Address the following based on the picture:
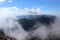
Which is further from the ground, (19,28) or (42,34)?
(19,28)

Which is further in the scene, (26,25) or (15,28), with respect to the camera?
(15,28)

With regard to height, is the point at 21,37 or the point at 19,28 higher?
the point at 19,28

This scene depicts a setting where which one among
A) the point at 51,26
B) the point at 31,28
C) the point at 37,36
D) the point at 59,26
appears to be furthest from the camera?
the point at 37,36

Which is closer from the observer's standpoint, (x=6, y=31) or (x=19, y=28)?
(x=6, y=31)

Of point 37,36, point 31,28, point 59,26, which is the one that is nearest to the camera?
point 59,26

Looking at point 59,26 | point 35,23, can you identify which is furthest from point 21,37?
point 59,26

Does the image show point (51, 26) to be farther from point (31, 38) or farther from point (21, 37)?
point (21, 37)

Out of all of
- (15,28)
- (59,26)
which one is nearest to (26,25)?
(15,28)

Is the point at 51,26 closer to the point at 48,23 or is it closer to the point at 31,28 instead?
the point at 48,23

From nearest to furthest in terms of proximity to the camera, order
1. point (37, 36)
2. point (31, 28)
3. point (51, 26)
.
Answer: point (51, 26), point (31, 28), point (37, 36)
